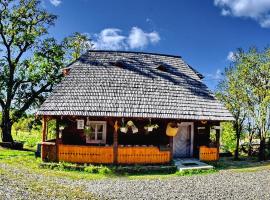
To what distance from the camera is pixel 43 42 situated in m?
28.1

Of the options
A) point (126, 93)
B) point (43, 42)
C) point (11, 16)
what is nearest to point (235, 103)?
point (126, 93)

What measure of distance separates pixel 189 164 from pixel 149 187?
5.92m

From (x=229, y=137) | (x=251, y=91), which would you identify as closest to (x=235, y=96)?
(x=251, y=91)

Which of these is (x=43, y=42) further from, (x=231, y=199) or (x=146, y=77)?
(x=231, y=199)

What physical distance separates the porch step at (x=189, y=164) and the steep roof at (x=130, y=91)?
2388 mm

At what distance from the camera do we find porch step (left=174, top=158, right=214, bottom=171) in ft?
61.1

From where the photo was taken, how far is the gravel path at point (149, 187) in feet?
41.9

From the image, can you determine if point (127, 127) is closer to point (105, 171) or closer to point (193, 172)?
point (105, 171)

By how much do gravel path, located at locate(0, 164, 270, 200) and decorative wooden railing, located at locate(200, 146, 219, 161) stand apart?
3.54 m

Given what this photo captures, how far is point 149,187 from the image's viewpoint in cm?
1430

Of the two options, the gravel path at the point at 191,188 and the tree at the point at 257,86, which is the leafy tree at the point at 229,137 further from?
the gravel path at the point at 191,188

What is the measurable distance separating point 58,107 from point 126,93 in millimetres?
3752

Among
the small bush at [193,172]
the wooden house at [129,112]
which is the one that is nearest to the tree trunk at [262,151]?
the wooden house at [129,112]

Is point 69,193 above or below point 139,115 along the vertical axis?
below
